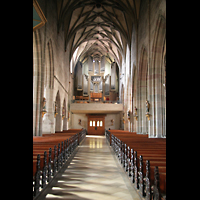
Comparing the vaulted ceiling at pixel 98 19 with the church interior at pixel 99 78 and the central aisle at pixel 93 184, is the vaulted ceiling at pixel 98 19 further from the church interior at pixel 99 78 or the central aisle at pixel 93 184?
the central aisle at pixel 93 184

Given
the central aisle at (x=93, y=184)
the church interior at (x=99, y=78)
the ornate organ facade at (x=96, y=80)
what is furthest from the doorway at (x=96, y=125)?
the central aisle at (x=93, y=184)

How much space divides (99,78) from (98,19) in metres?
12.0

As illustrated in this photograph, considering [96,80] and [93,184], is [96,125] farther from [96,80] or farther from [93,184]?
[93,184]

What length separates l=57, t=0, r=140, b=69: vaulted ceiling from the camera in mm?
16855

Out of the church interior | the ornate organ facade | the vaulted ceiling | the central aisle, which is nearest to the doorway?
the church interior

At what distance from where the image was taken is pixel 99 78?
33.7 metres

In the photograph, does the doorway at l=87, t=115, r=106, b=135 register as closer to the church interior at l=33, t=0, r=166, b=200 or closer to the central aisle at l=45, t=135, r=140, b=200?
the church interior at l=33, t=0, r=166, b=200
